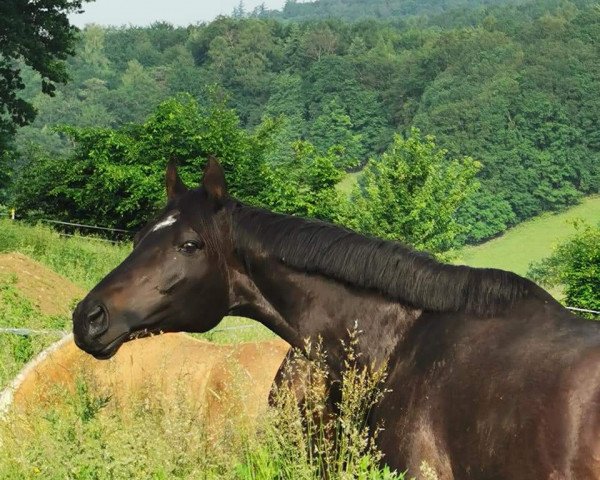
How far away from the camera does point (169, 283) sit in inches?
200

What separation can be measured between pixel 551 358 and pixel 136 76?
185 meters

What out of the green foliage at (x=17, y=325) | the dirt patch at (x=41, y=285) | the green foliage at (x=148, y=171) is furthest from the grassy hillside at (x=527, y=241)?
the green foliage at (x=17, y=325)

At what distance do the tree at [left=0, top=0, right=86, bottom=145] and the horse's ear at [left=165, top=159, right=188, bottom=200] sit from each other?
25832mm

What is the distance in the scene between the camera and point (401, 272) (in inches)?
190

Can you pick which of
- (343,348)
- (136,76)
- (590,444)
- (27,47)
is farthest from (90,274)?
(136,76)

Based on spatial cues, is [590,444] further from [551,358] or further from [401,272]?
[401,272]

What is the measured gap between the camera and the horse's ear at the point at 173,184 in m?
5.37

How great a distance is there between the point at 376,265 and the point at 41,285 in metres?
10.7

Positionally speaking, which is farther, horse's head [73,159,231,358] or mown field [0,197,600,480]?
horse's head [73,159,231,358]

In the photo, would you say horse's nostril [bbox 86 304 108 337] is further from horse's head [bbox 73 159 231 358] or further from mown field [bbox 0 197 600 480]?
mown field [bbox 0 197 600 480]

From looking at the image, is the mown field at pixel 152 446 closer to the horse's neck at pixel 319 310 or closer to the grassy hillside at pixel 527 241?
the horse's neck at pixel 319 310

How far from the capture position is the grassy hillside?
100 m

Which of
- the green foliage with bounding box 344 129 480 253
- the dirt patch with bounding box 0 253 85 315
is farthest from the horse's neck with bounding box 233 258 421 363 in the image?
the green foliage with bounding box 344 129 480 253

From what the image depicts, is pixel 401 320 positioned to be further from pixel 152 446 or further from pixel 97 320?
pixel 97 320
